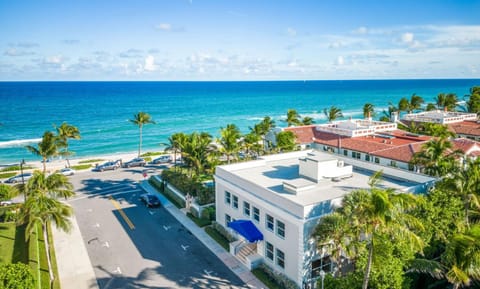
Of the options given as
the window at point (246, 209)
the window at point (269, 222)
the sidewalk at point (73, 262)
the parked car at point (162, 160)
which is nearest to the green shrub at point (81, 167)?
the parked car at point (162, 160)

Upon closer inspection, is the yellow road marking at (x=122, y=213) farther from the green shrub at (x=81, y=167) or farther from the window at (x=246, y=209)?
the green shrub at (x=81, y=167)

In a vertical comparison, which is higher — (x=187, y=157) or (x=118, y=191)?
(x=187, y=157)

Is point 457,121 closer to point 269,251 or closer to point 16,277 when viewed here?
point 269,251

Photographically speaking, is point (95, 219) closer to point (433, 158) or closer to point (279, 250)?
point (279, 250)

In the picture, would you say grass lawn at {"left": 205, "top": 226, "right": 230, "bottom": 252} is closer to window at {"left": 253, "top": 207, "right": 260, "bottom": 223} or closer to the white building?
the white building

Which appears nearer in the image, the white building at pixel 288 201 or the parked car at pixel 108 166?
the white building at pixel 288 201

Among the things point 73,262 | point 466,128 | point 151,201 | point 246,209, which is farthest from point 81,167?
point 466,128

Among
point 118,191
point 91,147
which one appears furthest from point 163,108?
point 118,191
